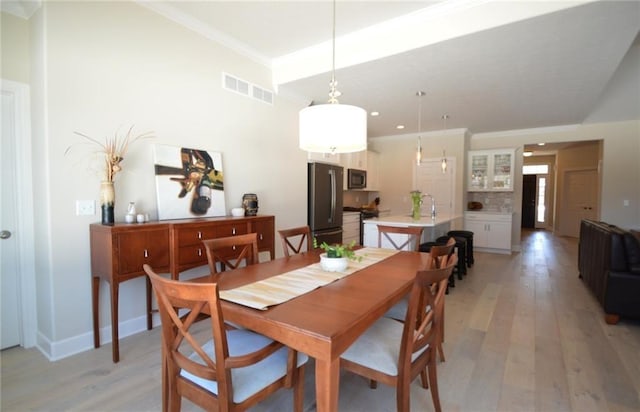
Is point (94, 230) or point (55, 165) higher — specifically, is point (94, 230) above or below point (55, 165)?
below

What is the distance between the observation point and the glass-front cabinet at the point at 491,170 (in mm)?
6410

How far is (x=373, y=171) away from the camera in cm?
721

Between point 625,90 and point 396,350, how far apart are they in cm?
625

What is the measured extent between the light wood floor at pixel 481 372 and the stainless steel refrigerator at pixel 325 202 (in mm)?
2186

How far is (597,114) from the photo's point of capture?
18.1 ft

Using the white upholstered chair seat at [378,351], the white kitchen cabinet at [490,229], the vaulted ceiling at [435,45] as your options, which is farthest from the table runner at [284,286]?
the white kitchen cabinet at [490,229]

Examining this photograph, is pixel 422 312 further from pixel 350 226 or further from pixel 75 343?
pixel 350 226

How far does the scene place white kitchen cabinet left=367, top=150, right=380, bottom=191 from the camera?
702 cm

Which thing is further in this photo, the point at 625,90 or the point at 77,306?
the point at 625,90

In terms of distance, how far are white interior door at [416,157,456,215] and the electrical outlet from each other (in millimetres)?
6014

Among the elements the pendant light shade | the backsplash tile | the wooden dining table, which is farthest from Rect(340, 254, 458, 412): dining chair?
the backsplash tile

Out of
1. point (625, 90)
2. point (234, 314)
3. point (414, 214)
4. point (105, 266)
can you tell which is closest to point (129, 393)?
point (105, 266)

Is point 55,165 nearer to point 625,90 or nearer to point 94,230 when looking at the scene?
point 94,230

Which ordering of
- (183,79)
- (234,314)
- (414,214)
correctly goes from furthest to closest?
1. (414,214)
2. (183,79)
3. (234,314)
